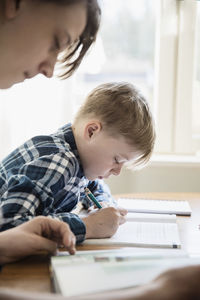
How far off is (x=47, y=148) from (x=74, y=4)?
50 centimetres

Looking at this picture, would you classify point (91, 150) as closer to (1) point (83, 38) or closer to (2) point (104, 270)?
(1) point (83, 38)

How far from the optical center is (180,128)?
235 cm

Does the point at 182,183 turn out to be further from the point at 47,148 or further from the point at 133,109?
the point at 47,148

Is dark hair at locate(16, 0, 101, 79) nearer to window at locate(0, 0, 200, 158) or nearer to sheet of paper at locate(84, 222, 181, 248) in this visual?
sheet of paper at locate(84, 222, 181, 248)

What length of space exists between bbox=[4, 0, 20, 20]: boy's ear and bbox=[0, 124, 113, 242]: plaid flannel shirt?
1.35 feet

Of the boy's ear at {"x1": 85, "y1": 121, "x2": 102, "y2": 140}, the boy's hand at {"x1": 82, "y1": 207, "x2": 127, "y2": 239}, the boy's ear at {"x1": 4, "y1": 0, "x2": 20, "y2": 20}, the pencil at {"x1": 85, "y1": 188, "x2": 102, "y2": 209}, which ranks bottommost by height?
the pencil at {"x1": 85, "y1": 188, "x2": 102, "y2": 209}

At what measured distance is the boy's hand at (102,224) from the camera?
103 cm

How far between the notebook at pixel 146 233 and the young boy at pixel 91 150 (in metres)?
0.04

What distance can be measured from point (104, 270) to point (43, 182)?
40 cm

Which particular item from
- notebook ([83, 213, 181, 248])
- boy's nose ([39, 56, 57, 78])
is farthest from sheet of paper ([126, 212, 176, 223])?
boy's nose ([39, 56, 57, 78])

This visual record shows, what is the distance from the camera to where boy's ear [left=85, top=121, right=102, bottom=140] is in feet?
4.43

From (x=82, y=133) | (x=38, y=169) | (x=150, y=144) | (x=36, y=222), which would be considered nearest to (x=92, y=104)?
(x=82, y=133)

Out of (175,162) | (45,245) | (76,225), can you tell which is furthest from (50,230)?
(175,162)

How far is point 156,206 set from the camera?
56.3 inches
